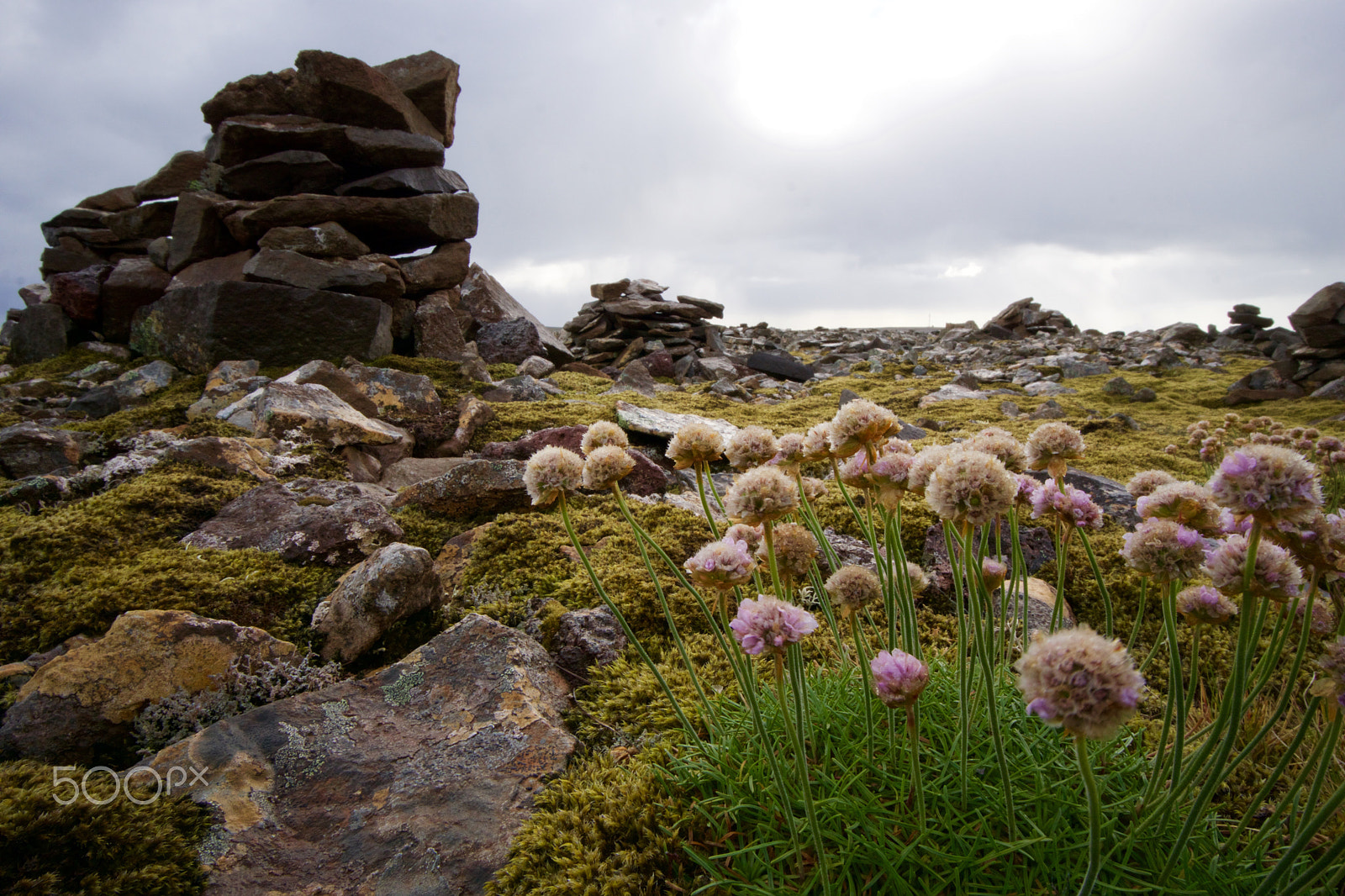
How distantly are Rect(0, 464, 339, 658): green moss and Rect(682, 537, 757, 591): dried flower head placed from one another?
2.72 meters

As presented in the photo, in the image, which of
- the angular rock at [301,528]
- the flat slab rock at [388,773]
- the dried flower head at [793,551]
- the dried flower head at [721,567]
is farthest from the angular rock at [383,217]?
the dried flower head at [721,567]

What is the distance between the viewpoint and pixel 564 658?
10.2 feet

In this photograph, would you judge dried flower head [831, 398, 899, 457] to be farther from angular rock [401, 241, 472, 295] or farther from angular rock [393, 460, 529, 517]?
angular rock [401, 241, 472, 295]

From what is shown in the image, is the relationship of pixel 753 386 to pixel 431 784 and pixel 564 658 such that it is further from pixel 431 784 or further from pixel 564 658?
pixel 431 784

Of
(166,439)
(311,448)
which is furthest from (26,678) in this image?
(166,439)

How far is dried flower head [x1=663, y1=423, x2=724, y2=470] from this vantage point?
206cm

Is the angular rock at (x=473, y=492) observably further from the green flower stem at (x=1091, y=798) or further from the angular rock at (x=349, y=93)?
the angular rock at (x=349, y=93)

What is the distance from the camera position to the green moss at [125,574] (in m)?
3.11

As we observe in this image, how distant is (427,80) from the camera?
13.1m

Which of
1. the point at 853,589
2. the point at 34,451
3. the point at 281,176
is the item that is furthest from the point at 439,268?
the point at 853,589

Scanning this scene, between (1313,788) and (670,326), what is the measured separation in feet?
59.6

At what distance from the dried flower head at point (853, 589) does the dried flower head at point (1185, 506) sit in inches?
29.7

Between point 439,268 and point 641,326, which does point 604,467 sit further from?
point 641,326

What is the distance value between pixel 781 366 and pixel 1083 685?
16.4 meters
